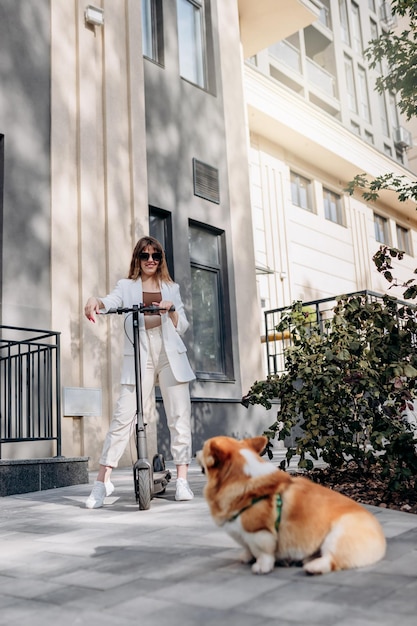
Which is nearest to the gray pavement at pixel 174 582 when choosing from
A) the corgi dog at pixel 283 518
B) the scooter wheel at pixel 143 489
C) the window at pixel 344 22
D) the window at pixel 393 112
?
the corgi dog at pixel 283 518

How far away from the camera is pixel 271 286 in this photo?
16.9m

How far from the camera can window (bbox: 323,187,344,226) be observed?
20.7 meters

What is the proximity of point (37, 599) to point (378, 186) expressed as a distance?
7.68m

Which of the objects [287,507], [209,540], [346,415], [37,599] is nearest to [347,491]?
[346,415]

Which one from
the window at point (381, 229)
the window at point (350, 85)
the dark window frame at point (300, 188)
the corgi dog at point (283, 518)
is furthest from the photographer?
the window at point (350, 85)

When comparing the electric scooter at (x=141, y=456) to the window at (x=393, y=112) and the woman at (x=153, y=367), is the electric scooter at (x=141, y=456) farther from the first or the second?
the window at (x=393, y=112)

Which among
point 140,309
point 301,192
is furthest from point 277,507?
point 301,192

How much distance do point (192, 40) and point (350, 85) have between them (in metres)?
15.5

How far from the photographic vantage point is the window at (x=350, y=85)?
2473cm

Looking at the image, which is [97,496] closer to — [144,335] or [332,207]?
[144,335]

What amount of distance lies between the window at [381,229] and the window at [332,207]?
2.73 meters

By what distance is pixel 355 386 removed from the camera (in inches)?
186

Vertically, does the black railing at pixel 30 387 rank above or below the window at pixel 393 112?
below

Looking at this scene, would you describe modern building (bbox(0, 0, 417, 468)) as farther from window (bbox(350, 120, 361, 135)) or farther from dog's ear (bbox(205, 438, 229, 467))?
window (bbox(350, 120, 361, 135))
